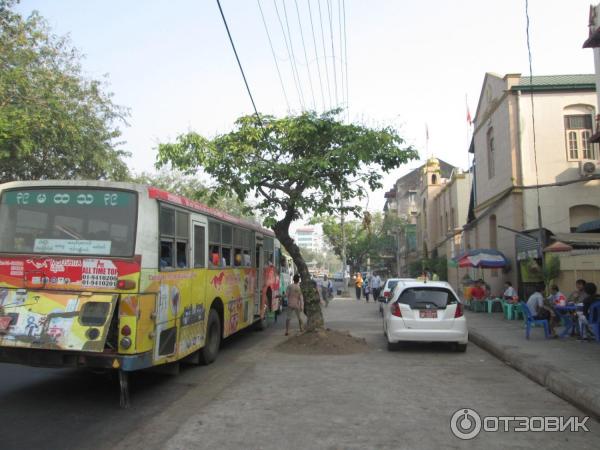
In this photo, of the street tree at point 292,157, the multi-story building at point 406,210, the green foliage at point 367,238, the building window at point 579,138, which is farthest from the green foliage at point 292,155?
the green foliage at point 367,238

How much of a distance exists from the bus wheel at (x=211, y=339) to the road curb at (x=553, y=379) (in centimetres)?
559

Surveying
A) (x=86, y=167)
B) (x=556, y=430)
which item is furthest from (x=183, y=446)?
(x=86, y=167)

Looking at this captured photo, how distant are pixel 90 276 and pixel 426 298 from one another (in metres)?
7.12

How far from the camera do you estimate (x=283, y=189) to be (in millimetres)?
12195

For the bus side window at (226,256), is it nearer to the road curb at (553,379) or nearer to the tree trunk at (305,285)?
the tree trunk at (305,285)

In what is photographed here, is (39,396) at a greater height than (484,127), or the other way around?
(484,127)

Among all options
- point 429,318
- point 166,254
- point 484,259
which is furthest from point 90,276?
point 484,259

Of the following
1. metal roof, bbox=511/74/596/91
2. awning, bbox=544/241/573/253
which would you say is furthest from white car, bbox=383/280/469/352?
metal roof, bbox=511/74/596/91

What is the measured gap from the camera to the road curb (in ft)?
21.5

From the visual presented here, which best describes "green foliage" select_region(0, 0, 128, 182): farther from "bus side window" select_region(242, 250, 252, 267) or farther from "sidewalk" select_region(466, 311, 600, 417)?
"sidewalk" select_region(466, 311, 600, 417)

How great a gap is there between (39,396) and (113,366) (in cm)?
159

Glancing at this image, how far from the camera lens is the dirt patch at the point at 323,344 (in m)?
11.1

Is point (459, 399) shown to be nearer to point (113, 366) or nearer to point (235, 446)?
point (235, 446)

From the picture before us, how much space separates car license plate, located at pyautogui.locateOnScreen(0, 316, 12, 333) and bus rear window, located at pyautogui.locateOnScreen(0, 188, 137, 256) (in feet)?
2.90
